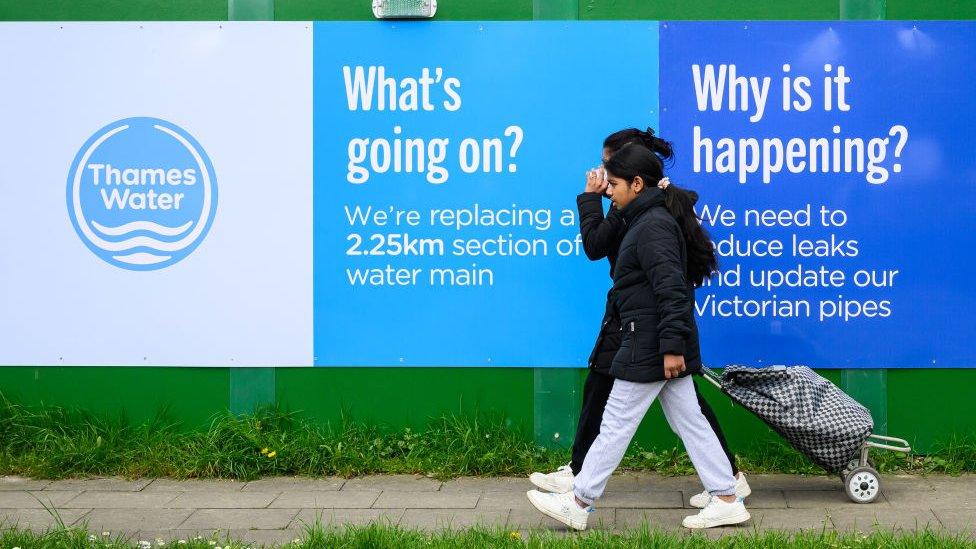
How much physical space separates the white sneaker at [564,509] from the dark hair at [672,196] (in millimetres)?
1243

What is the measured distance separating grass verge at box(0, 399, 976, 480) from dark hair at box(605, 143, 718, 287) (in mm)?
1562

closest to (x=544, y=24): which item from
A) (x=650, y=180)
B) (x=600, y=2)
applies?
(x=600, y=2)

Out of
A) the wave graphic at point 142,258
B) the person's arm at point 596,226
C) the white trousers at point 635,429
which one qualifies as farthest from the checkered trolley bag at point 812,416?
the wave graphic at point 142,258

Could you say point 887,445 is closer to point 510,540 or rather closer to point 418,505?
point 510,540

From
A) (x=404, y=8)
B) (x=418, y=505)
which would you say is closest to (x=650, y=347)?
(x=418, y=505)

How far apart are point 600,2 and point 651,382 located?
8.22 ft

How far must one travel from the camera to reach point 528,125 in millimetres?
6617

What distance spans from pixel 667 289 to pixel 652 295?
0.15 m

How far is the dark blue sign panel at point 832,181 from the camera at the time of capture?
6.50 meters

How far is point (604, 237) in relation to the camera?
5.50 metres

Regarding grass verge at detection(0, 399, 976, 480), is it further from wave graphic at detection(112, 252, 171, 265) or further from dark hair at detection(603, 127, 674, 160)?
dark hair at detection(603, 127, 674, 160)

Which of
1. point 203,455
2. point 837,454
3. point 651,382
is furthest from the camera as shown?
point 203,455

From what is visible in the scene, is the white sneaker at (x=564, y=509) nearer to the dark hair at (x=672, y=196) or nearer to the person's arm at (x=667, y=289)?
the person's arm at (x=667, y=289)

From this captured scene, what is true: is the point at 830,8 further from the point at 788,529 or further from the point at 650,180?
the point at 788,529
